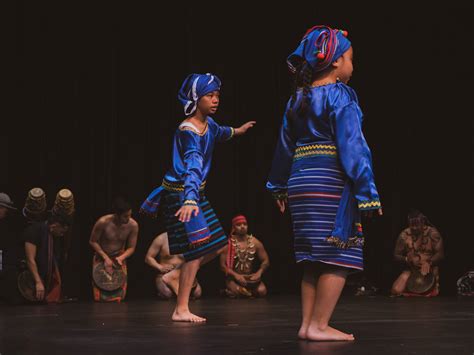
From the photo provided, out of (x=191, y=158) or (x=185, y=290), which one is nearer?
(x=191, y=158)

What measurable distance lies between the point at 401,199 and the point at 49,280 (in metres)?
3.60

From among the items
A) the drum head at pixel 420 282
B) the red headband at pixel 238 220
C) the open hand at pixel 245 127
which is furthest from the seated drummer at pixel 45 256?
the drum head at pixel 420 282

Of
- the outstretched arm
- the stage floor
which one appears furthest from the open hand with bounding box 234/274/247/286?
the stage floor

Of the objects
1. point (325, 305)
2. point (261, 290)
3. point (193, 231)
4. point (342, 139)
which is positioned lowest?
point (261, 290)

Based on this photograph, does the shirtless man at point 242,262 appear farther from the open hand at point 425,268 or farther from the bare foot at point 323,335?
the bare foot at point 323,335

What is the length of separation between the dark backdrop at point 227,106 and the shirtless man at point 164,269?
47 cm

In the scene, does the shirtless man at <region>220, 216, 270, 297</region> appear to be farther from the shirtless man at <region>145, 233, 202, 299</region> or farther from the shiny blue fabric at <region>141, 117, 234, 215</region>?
the shiny blue fabric at <region>141, 117, 234, 215</region>

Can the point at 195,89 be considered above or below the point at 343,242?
above

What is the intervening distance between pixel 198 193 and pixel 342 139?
1.23m

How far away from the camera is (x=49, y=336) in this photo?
143 inches

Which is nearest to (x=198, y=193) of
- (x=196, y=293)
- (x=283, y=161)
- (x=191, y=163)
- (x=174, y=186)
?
(x=191, y=163)

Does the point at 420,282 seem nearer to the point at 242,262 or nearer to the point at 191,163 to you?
the point at 242,262

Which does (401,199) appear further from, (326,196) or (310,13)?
(326,196)

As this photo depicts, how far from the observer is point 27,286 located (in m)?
6.84
